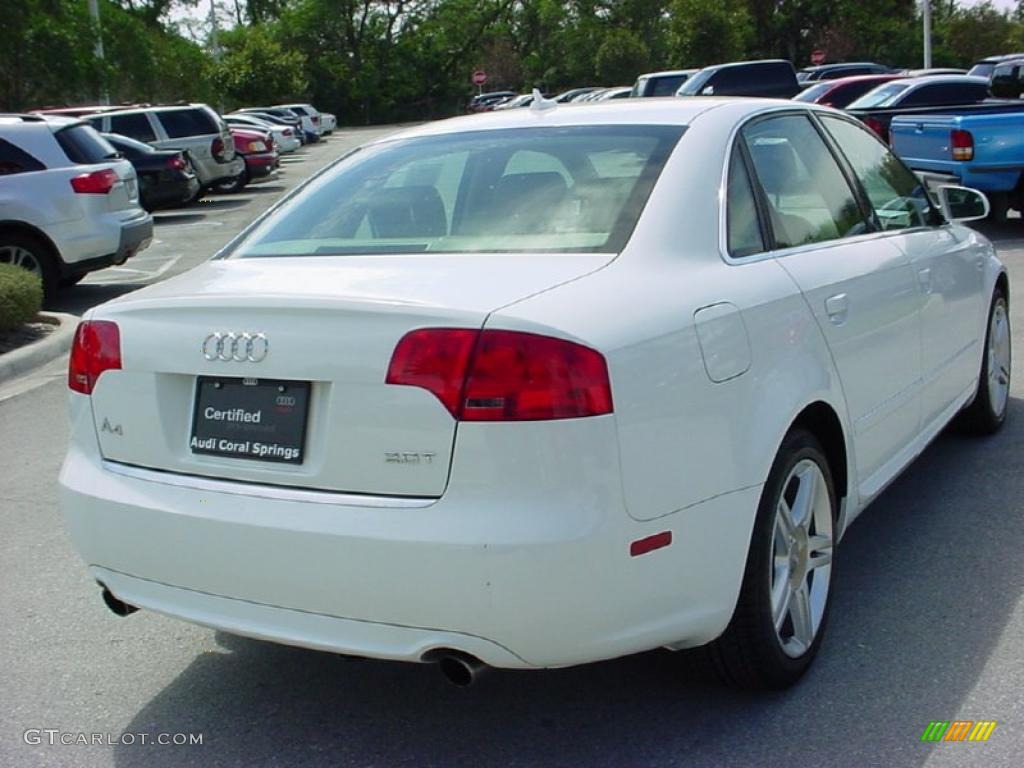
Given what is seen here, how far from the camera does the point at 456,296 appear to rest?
10.4 feet

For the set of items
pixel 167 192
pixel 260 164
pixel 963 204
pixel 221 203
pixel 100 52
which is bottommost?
pixel 221 203

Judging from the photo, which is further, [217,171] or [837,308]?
[217,171]

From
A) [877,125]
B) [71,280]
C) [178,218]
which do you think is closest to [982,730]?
[71,280]

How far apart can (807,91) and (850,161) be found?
788 inches

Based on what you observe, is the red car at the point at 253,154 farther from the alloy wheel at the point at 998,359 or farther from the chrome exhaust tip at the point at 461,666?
the chrome exhaust tip at the point at 461,666

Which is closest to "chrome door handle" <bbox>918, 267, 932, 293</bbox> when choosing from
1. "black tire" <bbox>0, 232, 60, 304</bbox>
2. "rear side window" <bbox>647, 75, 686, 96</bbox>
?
Answer: "black tire" <bbox>0, 232, 60, 304</bbox>

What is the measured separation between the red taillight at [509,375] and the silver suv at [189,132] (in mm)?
22616

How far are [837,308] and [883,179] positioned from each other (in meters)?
1.39

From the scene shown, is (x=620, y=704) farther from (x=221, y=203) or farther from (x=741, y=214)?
(x=221, y=203)

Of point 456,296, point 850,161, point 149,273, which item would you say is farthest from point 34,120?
point 456,296

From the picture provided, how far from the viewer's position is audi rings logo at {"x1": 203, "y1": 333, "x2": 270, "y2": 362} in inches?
128

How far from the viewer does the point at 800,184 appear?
14.4 ft

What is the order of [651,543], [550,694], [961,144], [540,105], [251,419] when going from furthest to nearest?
[961,144], [540,105], [550,694], [251,419], [651,543]

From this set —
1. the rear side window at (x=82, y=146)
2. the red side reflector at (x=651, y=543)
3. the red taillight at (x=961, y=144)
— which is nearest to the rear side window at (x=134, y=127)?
the rear side window at (x=82, y=146)
